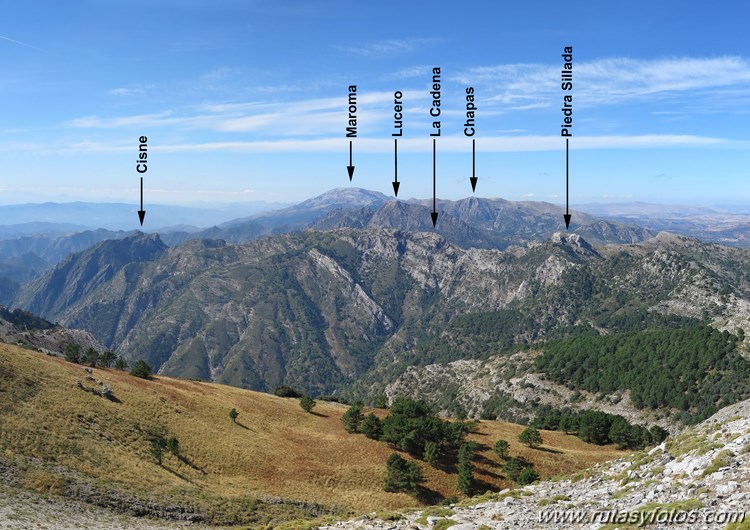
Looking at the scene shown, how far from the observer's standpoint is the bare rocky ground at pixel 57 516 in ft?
122

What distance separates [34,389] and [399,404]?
2233 inches

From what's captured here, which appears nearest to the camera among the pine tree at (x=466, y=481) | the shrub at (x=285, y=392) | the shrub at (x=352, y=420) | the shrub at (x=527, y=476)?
the shrub at (x=527, y=476)

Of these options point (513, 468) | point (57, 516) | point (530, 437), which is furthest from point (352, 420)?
point (57, 516)

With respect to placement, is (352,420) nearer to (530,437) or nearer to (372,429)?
(372,429)

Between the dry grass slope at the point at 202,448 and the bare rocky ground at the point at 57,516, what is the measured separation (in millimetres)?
2376

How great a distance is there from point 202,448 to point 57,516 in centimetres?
2576

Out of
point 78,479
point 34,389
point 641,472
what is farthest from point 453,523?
point 34,389

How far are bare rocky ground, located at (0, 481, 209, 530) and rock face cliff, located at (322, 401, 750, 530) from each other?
2044 centimetres

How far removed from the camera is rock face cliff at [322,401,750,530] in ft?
73.3

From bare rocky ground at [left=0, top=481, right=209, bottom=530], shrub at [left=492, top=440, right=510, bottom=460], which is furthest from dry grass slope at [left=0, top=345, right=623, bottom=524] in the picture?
bare rocky ground at [left=0, top=481, right=209, bottom=530]

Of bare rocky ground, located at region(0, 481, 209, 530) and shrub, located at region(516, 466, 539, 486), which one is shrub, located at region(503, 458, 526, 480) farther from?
bare rocky ground, located at region(0, 481, 209, 530)

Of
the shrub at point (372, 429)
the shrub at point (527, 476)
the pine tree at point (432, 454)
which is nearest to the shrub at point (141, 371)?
the shrub at point (372, 429)

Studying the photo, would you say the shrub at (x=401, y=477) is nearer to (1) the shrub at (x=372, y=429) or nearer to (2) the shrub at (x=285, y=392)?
(1) the shrub at (x=372, y=429)

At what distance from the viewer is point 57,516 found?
39.5 m
